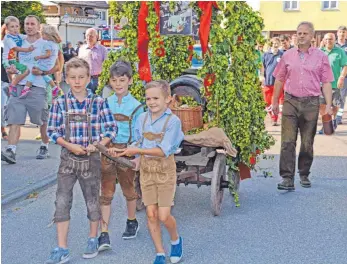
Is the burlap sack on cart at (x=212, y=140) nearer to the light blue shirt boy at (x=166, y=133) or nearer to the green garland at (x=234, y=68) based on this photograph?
the green garland at (x=234, y=68)

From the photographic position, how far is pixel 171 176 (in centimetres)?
491

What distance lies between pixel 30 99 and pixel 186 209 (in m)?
3.66

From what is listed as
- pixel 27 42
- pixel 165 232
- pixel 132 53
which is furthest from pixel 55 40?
pixel 165 232

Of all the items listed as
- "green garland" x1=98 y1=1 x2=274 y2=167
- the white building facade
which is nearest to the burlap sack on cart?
"green garland" x1=98 y1=1 x2=274 y2=167

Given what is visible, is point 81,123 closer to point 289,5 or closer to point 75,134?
point 75,134

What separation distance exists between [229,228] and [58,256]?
1761mm

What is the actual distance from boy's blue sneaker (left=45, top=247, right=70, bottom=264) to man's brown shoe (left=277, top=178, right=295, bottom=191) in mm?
3369

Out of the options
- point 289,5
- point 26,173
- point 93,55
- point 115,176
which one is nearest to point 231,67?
point 115,176

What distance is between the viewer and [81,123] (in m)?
4.97

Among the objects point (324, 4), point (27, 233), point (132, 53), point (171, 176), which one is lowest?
point (27, 233)

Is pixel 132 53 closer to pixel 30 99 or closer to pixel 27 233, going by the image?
pixel 27 233

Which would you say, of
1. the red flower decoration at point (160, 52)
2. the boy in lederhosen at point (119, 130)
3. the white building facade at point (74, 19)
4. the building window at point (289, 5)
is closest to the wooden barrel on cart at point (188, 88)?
the red flower decoration at point (160, 52)

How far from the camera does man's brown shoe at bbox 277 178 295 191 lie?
761cm

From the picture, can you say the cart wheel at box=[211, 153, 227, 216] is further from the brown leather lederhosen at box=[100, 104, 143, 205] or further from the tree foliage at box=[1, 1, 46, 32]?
the tree foliage at box=[1, 1, 46, 32]
